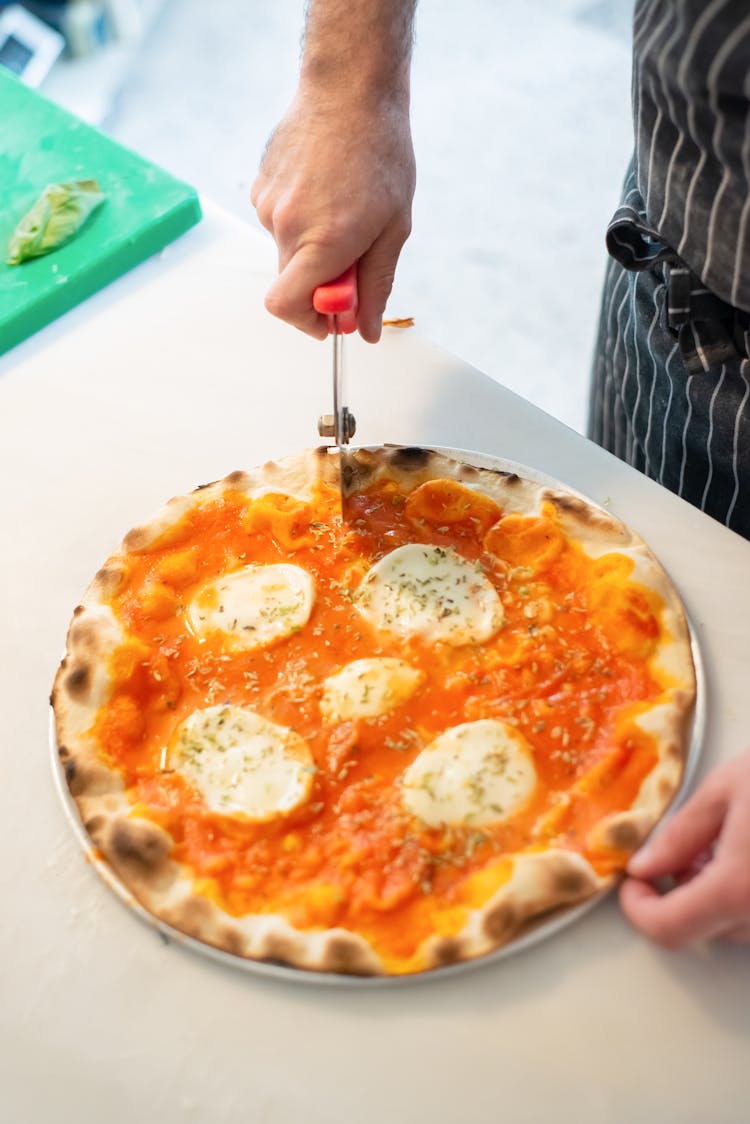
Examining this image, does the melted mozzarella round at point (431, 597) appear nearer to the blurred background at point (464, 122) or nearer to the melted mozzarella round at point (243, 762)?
the melted mozzarella round at point (243, 762)

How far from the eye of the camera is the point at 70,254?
80.0 inches

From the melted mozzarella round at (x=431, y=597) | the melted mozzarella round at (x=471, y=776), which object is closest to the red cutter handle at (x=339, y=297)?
the melted mozzarella round at (x=431, y=597)

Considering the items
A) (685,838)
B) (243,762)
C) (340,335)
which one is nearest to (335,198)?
(340,335)

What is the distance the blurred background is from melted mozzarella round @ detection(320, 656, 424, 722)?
2380mm

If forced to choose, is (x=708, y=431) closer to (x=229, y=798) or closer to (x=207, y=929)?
(x=229, y=798)

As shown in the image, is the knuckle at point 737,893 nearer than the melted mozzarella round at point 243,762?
Yes

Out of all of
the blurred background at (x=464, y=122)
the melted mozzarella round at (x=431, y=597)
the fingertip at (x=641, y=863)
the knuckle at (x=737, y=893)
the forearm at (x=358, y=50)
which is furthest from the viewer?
the blurred background at (x=464, y=122)

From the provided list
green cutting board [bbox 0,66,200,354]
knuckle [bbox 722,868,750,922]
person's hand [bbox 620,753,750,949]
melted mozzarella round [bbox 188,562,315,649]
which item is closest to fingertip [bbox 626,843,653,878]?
person's hand [bbox 620,753,750,949]

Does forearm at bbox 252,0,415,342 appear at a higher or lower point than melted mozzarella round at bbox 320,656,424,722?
higher

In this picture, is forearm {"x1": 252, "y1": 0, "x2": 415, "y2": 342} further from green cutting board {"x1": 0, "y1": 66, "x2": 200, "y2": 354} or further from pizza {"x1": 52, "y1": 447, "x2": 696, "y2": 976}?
green cutting board {"x1": 0, "y1": 66, "x2": 200, "y2": 354}

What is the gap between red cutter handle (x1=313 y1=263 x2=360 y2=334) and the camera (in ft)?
4.91

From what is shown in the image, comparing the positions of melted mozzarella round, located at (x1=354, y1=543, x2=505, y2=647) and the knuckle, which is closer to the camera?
the knuckle

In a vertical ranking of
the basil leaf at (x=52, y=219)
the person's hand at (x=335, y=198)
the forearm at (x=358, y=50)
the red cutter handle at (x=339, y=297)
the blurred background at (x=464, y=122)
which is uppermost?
the forearm at (x=358, y=50)

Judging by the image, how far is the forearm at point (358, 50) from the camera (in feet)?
5.24
